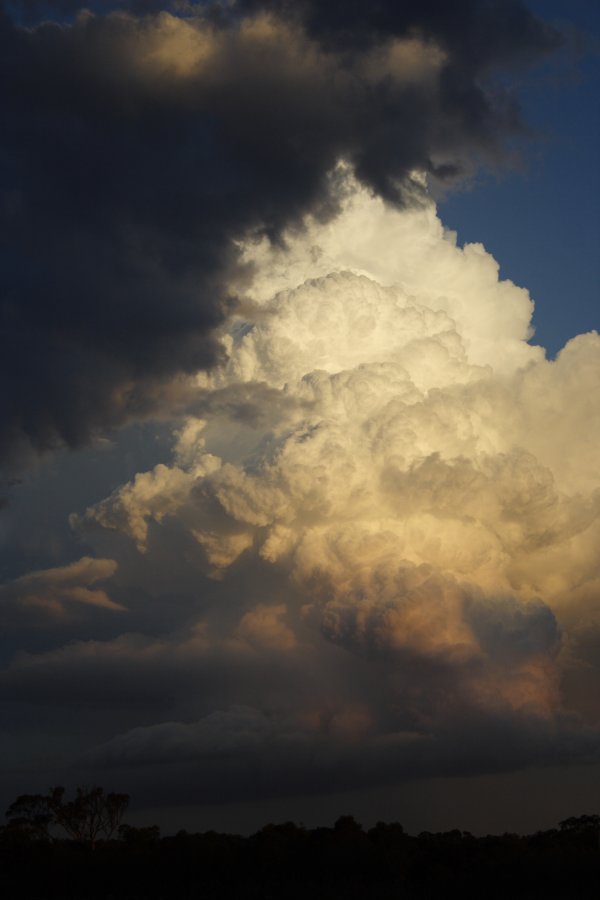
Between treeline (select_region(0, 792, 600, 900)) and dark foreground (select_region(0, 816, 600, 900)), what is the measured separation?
0.09 metres

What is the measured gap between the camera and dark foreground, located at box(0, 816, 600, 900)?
7338cm

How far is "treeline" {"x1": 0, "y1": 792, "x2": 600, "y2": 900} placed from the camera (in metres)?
73.3

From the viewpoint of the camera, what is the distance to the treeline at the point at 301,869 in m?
73.3

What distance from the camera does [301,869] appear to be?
8194cm

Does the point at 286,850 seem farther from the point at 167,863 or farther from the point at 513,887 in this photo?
the point at 513,887

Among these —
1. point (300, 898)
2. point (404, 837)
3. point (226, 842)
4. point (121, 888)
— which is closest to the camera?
point (300, 898)

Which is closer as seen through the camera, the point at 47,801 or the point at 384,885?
the point at 384,885

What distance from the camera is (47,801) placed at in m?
143

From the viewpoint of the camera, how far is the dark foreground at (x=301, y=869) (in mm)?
73375

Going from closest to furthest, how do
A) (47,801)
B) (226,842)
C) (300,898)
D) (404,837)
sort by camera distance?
(300,898) < (226,842) < (404,837) < (47,801)

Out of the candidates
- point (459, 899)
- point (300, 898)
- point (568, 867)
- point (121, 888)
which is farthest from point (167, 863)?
point (568, 867)

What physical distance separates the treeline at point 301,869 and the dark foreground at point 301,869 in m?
0.09

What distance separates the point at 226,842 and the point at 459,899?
25889 mm

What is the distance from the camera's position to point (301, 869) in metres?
81.9
